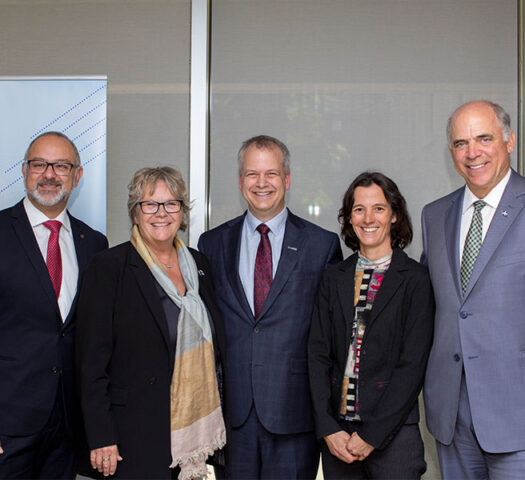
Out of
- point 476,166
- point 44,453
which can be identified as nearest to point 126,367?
point 44,453

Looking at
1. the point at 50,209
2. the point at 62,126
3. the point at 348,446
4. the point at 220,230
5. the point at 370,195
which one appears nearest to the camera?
the point at 348,446

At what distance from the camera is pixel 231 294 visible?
2.82 m

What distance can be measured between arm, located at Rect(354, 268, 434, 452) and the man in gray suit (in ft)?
0.16

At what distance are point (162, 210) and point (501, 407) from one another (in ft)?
5.33

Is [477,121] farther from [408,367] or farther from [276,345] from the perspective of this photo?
[276,345]

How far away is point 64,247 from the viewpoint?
282cm

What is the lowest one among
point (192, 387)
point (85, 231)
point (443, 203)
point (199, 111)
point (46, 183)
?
point (192, 387)

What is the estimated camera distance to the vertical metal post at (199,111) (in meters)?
3.73

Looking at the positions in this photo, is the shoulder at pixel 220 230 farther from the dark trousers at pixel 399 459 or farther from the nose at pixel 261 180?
the dark trousers at pixel 399 459

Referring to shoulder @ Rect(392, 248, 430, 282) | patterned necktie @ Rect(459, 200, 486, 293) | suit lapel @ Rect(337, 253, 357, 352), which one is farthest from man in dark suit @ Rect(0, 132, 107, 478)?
patterned necktie @ Rect(459, 200, 486, 293)

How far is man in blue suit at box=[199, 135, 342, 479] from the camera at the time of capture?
2707 millimetres

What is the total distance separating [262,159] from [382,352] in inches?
43.1

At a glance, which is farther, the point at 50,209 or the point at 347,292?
the point at 50,209

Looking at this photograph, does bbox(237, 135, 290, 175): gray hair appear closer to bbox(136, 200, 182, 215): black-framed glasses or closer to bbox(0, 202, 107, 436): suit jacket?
bbox(136, 200, 182, 215): black-framed glasses
